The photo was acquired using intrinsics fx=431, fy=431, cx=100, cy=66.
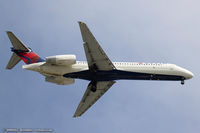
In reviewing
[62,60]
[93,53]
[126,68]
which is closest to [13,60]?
[62,60]

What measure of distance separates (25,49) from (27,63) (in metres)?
1.61

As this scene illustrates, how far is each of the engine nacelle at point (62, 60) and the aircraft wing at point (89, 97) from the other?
231 inches

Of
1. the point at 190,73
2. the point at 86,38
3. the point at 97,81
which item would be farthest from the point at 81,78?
the point at 190,73

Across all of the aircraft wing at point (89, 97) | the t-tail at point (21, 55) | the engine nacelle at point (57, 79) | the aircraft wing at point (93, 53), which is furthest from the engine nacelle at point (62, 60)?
the aircraft wing at point (89, 97)

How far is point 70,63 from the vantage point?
48.1 metres

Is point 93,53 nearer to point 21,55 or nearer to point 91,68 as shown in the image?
point 91,68

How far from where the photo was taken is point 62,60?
156 ft

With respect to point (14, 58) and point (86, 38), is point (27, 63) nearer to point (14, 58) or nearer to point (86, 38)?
point (14, 58)

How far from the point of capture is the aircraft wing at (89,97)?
53.0m

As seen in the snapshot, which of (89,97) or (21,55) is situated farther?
(89,97)

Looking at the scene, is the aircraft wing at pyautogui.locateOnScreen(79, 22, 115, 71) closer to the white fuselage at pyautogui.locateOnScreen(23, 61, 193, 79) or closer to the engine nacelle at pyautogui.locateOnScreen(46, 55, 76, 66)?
the white fuselage at pyautogui.locateOnScreen(23, 61, 193, 79)

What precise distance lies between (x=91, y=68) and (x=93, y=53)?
2302mm

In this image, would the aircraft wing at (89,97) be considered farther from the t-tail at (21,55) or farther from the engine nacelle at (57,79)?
the t-tail at (21,55)

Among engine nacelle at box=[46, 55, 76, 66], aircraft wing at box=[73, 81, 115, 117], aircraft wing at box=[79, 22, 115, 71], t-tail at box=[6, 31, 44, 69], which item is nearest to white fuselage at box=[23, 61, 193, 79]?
engine nacelle at box=[46, 55, 76, 66]
